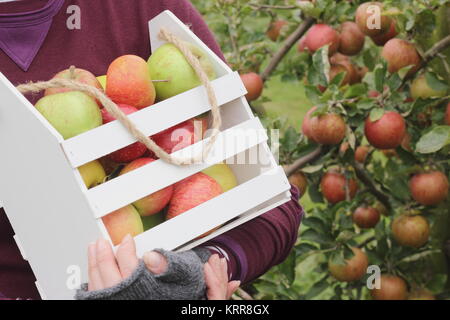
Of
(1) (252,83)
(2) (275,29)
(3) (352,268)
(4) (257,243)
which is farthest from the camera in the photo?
(2) (275,29)

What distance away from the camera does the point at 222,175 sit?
1.05m

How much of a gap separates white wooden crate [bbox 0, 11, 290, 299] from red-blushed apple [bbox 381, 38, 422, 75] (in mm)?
846

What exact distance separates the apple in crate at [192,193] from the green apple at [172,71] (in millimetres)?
137

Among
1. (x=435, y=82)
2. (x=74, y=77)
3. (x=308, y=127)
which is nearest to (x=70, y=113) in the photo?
(x=74, y=77)

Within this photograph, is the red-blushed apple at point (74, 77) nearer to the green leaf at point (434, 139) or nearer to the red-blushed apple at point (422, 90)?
the green leaf at point (434, 139)

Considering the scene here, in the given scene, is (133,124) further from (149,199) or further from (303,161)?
(303,161)

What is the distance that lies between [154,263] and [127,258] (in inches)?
1.3

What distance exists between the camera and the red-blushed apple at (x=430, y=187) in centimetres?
187

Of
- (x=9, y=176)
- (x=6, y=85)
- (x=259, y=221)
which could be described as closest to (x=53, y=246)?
(x=9, y=176)

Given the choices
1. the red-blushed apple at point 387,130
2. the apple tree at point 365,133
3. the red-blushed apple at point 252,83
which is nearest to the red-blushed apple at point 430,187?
the apple tree at point 365,133

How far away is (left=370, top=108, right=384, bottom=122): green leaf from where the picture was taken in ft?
5.71

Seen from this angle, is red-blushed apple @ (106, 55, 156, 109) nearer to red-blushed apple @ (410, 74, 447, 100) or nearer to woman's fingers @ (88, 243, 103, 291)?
woman's fingers @ (88, 243, 103, 291)
